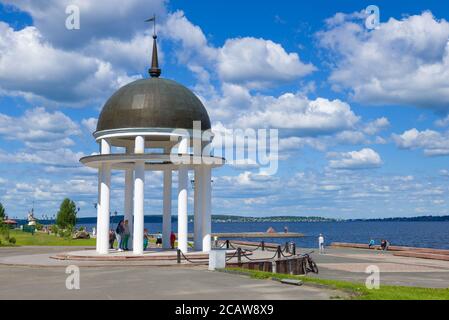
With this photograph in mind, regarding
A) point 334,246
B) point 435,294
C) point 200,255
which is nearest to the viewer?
point 435,294

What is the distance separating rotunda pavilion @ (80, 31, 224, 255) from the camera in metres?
33.8

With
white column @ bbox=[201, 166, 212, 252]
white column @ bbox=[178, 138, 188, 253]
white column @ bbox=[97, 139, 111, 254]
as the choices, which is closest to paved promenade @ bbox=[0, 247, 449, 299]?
white column @ bbox=[97, 139, 111, 254]

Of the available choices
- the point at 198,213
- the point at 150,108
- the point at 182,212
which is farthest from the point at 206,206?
the point at 150,108

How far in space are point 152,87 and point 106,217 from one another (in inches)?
331

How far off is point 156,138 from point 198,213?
5745 mm

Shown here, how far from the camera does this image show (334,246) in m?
65.8

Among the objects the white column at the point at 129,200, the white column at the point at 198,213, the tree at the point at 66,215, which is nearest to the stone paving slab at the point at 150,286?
the white column at the point at 198,213

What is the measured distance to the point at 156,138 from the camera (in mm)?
37719

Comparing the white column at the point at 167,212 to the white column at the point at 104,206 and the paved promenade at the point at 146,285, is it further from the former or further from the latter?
the paved promenade at the point at 146,285

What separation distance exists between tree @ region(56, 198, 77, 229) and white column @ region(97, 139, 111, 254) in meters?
53.8

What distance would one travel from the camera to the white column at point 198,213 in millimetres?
36156

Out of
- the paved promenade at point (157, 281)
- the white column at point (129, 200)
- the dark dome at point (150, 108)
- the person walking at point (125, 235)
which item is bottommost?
the paved promenade at point (157, 281)
